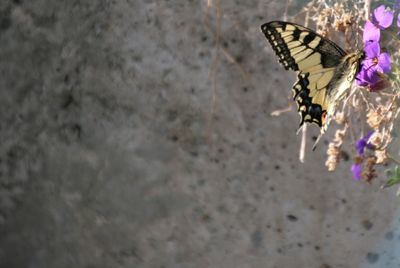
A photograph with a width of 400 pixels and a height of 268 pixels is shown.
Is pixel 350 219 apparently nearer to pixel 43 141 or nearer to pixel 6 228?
pixel 43 141

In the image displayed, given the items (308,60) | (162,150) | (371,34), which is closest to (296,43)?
(308,60)

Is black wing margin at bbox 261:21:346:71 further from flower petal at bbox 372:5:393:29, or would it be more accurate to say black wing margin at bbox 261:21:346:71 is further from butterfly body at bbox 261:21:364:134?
flower petal at bbox 372:5:393:29

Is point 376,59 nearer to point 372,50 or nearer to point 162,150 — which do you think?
point 372,50

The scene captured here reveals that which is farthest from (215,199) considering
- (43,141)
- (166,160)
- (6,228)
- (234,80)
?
(6,228)

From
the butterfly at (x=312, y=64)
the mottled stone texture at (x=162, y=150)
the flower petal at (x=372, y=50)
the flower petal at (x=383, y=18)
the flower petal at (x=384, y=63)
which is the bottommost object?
the mottled stone texture at (x=162, y=150)

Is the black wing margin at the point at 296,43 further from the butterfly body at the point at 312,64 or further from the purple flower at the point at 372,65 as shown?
the purple flower at the point at 372,65

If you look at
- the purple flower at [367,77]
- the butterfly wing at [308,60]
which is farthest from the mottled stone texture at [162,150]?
the purple flower at [367,77]

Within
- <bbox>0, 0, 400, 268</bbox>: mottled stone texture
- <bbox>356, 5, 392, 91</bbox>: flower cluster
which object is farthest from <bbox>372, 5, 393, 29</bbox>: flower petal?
<bbox>0, 0, 400, 268</bbox>: mottled stone texture
